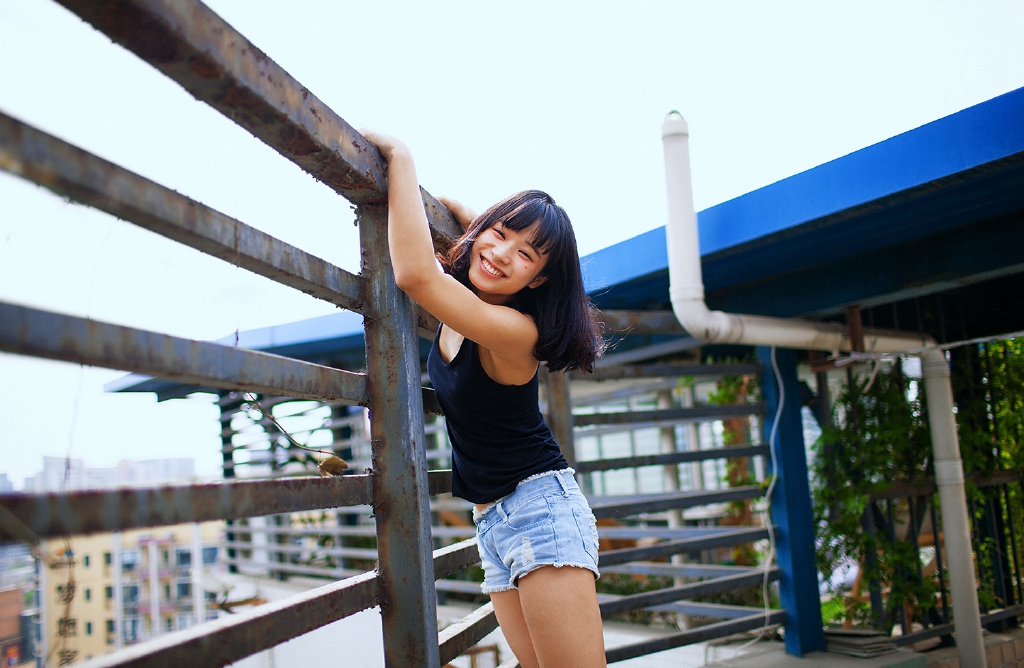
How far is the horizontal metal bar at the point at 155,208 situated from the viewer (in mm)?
713

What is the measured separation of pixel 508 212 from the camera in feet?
5.41

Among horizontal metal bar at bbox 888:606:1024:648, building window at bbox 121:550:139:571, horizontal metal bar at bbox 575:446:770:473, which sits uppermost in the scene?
building window at bbox 121:550:139:571

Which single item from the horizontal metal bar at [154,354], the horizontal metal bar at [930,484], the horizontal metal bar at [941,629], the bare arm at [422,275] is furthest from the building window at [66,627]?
the horizontal metal bar at [930,484]

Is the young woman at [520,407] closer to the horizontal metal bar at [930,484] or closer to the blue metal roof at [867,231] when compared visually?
the blue metal roof at [867,231]

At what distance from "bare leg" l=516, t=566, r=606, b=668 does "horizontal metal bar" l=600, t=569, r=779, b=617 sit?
1493mm

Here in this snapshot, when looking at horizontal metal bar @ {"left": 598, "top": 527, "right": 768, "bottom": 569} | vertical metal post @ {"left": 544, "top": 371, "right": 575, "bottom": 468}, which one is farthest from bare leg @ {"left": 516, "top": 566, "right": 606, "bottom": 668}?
vertical metal post @ {"left": 544, "top": 371, "right": 575, "bottom": 468}

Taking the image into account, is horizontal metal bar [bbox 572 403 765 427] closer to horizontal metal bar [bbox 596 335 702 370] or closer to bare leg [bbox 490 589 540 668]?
horizontal metal bar [bbox 596 335 702 370]

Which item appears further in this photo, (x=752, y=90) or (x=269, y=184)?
(x=752, y=90)

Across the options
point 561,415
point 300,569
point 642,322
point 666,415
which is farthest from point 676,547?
point 300,569

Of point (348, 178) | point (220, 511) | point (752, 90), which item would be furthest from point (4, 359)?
point (752, 90)

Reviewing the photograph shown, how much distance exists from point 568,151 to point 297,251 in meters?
4.26

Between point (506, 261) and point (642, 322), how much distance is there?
6.40ft

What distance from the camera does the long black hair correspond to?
1631 millimetres

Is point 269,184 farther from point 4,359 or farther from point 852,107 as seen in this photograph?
point 852,107
